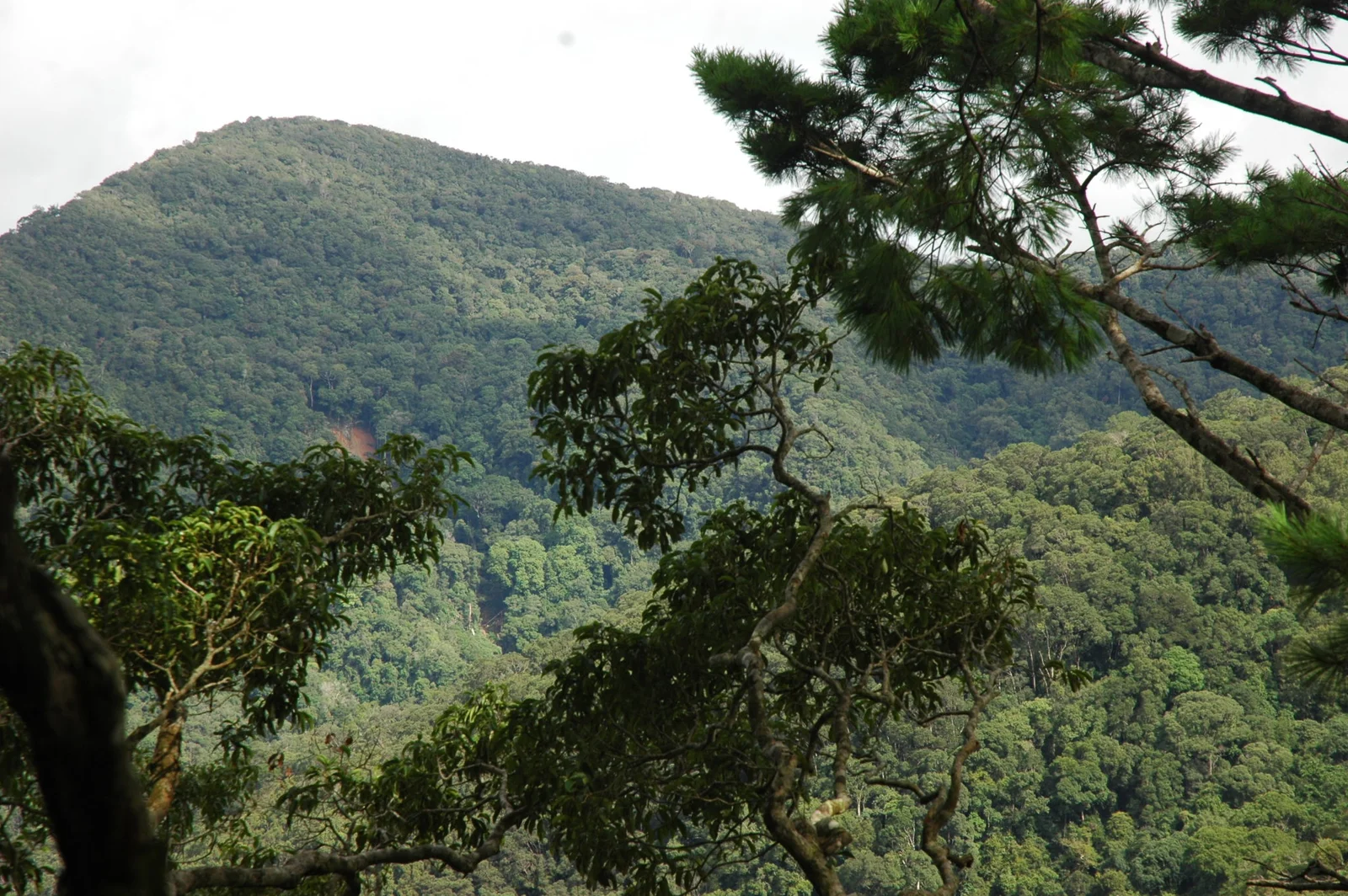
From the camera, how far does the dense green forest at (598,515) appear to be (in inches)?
955

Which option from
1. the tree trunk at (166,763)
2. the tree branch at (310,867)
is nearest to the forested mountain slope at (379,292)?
the tree branch at (310,867)

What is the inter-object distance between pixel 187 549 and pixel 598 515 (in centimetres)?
6172

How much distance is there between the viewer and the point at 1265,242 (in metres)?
3.51

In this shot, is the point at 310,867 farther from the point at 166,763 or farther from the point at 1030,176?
the point at 1030,176

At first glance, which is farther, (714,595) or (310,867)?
(714,595)

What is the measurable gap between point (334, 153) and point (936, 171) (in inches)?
4240

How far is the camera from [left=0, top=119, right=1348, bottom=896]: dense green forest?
955 inches

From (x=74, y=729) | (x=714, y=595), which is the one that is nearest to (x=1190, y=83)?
(x=714, y=595)

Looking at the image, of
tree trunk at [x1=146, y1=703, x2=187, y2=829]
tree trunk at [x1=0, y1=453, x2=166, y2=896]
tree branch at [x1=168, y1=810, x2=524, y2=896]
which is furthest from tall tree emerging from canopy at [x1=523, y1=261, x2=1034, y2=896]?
tree trunk at [x1=0, y1=453, x2=166, y2=896]

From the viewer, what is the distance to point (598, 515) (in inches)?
2547

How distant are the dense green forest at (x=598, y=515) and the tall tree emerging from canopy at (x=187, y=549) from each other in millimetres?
835

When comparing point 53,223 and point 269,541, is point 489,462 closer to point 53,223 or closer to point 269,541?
point 53,223

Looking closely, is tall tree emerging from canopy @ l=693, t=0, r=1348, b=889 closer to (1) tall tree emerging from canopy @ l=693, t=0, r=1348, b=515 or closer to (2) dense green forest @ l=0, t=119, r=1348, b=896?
(1) tall tree emerging from canopy @ l=693, t=0, r=1348, b=515

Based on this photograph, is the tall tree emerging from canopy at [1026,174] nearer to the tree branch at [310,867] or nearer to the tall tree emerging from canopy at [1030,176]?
the tall tree emerging from canopy at [1030,176]
